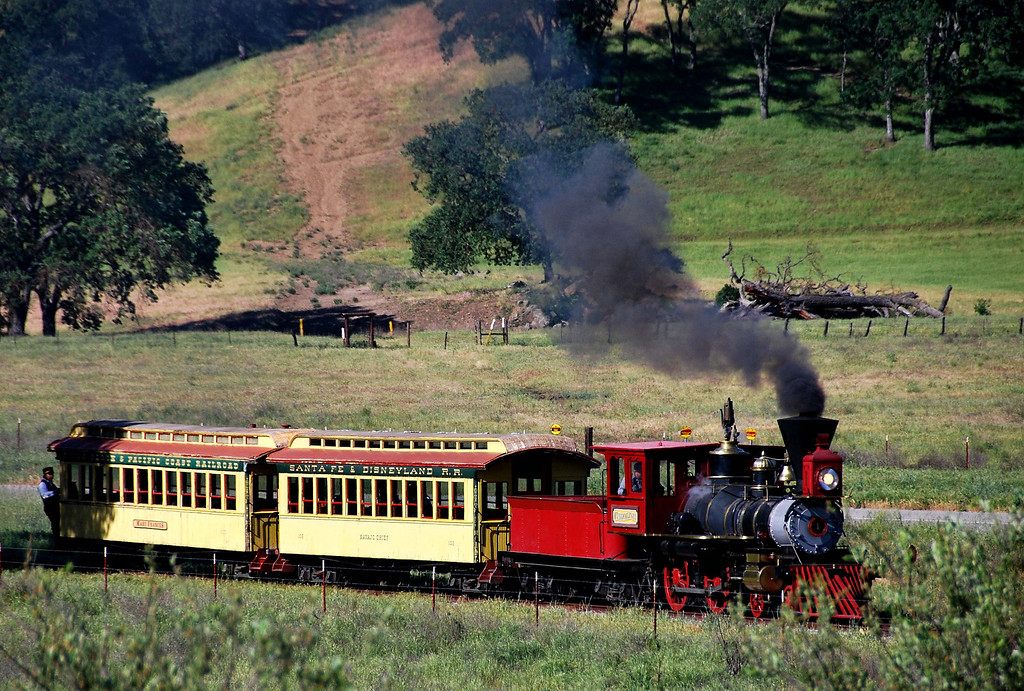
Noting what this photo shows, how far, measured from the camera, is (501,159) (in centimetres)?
5819

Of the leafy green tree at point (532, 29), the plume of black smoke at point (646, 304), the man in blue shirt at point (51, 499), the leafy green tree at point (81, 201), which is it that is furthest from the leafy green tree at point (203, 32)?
the man in blue shirt at point (51, 499)

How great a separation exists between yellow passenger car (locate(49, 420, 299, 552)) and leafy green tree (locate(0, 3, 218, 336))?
120ft

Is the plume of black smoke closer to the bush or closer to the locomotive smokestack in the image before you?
the locomotive smokestack

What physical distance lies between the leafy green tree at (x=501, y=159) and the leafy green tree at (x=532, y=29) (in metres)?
4.47

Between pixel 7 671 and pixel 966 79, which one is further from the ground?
pixel 966 79

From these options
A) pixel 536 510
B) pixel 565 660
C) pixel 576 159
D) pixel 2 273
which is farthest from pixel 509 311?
pixel 565 660

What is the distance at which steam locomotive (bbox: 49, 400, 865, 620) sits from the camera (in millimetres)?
16625

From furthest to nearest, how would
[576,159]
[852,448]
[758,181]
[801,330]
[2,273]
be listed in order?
[758,181] → [2,273] → [576,159] → [801,330] → [852,448]

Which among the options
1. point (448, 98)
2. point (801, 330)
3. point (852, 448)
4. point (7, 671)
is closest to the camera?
point (7, 671)

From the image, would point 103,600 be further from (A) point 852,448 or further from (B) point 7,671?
(A) point 852,448

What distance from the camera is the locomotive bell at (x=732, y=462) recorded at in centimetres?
1783

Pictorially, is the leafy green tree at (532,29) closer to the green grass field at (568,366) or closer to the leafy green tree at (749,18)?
the green grass field at (568,366)

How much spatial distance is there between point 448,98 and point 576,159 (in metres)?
46.0

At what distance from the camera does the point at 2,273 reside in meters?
58.6
